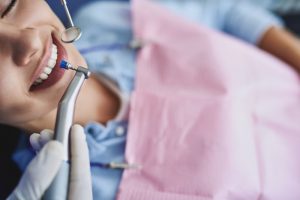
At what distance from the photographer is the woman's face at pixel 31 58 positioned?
0.42m

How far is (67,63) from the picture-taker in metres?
0.42

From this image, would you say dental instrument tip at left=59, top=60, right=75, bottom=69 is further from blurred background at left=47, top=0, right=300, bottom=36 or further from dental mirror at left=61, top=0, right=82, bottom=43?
blurred background at left=47, top=0, right=300, bottom=36

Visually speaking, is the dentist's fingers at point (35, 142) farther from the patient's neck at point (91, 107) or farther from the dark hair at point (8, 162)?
the dark hair at point (8, 162)

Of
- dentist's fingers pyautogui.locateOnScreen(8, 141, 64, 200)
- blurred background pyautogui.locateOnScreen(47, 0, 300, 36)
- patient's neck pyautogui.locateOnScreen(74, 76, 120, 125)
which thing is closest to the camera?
dentist's fingers pyautogui.locateOnScreen(8, 141, 64, 200)

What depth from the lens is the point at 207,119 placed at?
675 millimetres

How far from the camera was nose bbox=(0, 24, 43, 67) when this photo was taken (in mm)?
420

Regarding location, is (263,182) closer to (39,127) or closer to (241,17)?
(39,127)

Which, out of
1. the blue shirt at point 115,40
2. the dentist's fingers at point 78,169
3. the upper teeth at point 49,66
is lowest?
the blue shirt at point 115,40

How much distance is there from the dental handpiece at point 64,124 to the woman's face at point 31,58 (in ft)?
0.04

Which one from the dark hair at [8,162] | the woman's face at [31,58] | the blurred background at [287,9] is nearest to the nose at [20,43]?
the woman's face at [31,58]

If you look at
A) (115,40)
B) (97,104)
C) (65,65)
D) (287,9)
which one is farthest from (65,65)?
(287,9)

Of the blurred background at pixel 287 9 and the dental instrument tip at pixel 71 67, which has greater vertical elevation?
the dental instrument tip at pixel 71 67

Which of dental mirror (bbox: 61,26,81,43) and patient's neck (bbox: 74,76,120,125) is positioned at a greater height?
dental mirror (bbox: 61,26,81,43)

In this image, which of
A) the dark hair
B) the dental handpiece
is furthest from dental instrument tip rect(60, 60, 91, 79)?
the dark hair
